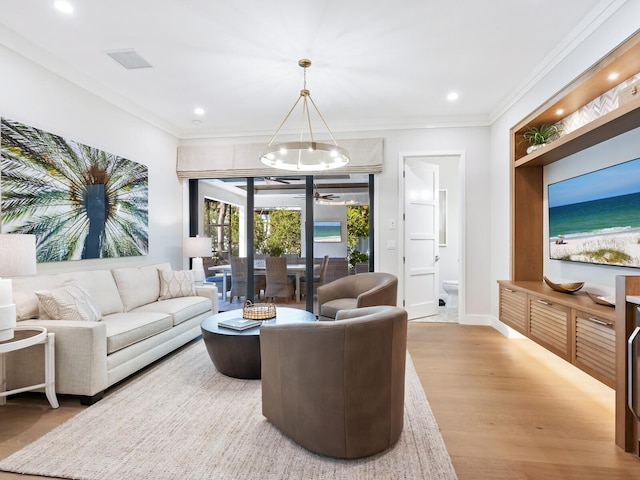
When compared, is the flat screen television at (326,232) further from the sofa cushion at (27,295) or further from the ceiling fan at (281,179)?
→ the sofa cushion at (27,295)

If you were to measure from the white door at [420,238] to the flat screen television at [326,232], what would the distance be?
38.3 inches

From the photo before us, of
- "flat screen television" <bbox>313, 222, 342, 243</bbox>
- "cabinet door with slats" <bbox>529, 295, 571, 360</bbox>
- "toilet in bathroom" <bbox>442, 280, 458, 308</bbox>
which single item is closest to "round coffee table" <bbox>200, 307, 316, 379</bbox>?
"cabinet door with slats" <bbox>529, 295, 571, 360</bbox>

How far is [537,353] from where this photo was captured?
140 inches

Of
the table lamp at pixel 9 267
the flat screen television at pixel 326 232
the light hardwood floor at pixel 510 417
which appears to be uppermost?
the flat screen television at pixel 326 232

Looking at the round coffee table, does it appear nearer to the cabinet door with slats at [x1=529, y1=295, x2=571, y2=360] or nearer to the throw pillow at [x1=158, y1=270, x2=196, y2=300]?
the throw pillow at [x1=158, y1=270, x2=196, y2=300]

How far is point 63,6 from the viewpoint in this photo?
242 cm

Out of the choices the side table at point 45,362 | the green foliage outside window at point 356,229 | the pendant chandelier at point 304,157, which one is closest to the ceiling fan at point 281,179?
the green foliage outside window at point 356,229

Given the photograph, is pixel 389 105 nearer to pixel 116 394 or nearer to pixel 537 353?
pixel 537 353

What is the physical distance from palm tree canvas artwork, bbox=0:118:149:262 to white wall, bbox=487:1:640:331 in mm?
4339

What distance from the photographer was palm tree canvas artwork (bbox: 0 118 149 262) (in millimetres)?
2802

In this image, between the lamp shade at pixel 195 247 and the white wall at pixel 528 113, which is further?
the lamp shade at pixel 195 247

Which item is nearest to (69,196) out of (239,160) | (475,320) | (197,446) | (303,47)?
(239,160)

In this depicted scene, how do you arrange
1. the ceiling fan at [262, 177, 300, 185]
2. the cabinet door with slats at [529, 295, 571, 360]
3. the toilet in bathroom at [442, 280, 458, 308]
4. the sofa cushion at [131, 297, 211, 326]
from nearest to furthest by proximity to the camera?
the cabinet door with slats at [529, 295, 571, 360], the sofa cushion at [131, 297, 211, 326], the ceiling fan at [262, 177, 300, 185], the toilet in bathroom at [442, 280, 458, 308]

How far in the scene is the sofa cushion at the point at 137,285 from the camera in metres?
3.60
